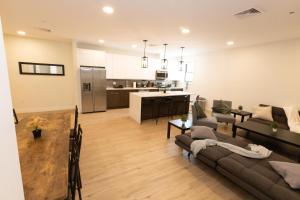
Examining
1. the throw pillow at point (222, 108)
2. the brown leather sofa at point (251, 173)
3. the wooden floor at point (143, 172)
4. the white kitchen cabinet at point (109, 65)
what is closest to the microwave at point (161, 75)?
the white kitchen cabinet at point (109, 65)

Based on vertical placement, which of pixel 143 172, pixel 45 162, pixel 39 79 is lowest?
pixel 143 172

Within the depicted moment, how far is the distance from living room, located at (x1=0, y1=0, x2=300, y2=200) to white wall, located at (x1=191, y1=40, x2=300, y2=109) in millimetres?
29

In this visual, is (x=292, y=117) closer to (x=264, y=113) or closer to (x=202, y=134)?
(x=264, y=113)

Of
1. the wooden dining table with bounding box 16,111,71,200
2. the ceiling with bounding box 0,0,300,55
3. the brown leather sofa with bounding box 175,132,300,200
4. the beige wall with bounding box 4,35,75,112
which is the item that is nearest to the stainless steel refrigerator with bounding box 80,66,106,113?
the beige wall with bounding box 4,35,75,112

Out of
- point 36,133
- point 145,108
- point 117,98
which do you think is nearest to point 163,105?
point 145,108

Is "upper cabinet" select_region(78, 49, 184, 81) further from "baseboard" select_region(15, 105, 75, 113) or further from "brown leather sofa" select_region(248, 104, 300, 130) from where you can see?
"brown leather sofa" select_region(248, 104, 300, 130)

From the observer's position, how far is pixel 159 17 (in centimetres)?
295

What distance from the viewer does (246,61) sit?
5.35m

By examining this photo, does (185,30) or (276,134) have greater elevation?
(185,30)

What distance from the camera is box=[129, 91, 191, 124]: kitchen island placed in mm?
4930

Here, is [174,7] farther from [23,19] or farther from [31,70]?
[31,70]

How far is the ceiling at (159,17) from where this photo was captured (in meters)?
2.40

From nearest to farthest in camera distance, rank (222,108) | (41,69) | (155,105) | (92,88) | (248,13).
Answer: (248,13), (222,108), (155,105), (41,69), (92,88)

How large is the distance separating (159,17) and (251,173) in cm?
296
